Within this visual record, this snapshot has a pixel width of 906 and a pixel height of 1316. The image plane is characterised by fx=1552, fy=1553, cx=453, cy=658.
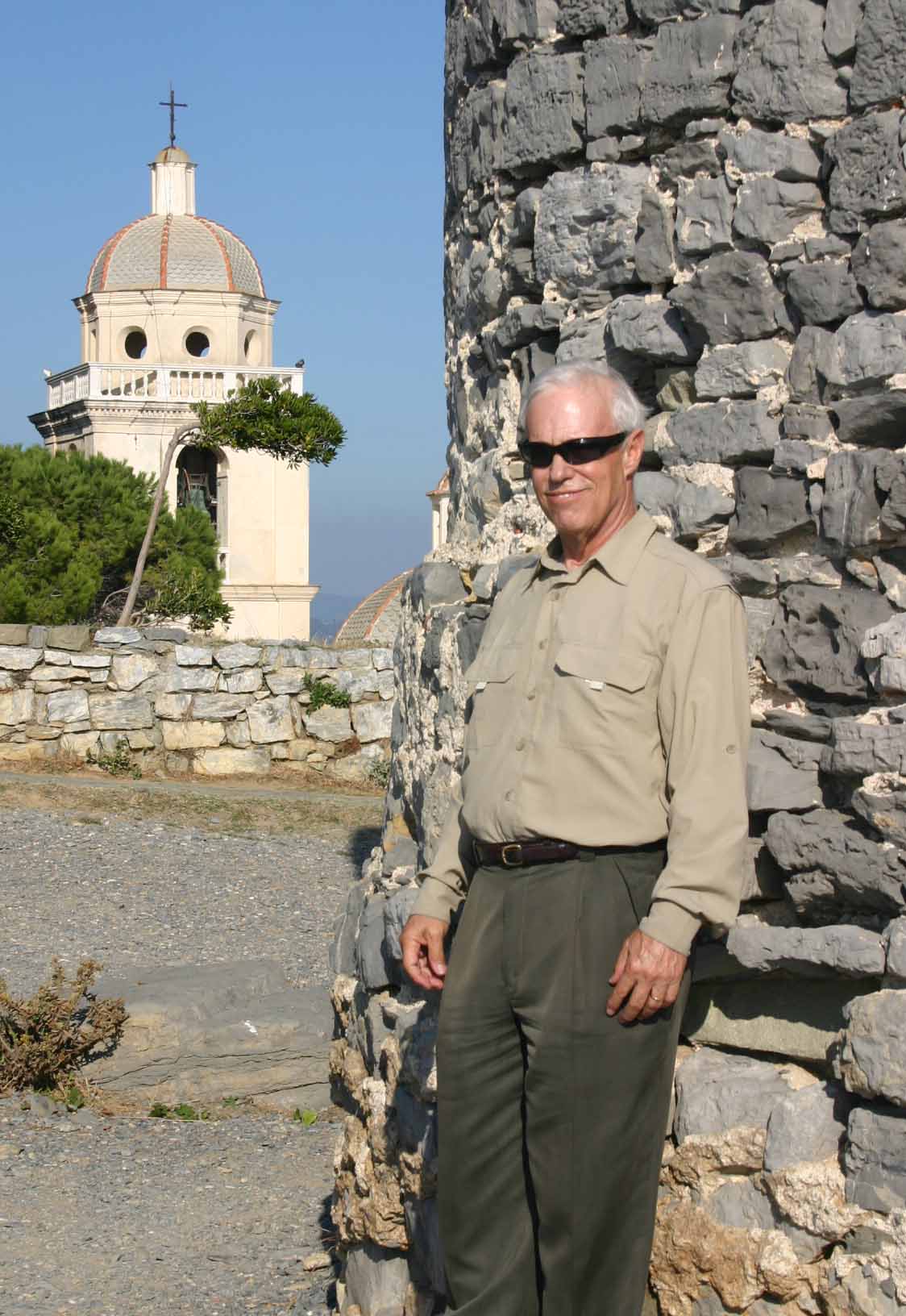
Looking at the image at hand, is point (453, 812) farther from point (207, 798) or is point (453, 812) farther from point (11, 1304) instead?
point (207, 798)

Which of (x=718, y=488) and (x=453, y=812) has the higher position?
(x=718, y=488)

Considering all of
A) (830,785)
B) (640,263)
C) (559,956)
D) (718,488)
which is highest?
(640,263)

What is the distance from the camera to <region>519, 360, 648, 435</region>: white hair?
9.49 ft

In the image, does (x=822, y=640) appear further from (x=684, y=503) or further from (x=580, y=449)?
(x=580, y=449)

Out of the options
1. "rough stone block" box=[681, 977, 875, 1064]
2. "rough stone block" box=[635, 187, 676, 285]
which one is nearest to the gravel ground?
"rough stone block" box=[681, 977, 875, 1064]

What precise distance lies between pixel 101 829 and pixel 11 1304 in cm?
760

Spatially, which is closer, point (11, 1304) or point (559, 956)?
point (559, 956)

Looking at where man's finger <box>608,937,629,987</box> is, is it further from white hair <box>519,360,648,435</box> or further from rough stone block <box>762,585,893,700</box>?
white hair <box>519,360,648,435</box>

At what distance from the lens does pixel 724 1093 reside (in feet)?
10.3

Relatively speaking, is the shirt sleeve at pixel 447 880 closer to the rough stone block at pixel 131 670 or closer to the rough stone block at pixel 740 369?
the rough stone block at pixel 740 369

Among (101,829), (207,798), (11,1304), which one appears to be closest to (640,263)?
(11,1304)

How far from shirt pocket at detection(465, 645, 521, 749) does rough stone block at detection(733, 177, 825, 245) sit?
3.61 feet

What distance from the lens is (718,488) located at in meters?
3.42

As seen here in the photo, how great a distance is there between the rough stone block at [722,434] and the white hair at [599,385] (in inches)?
19.7
